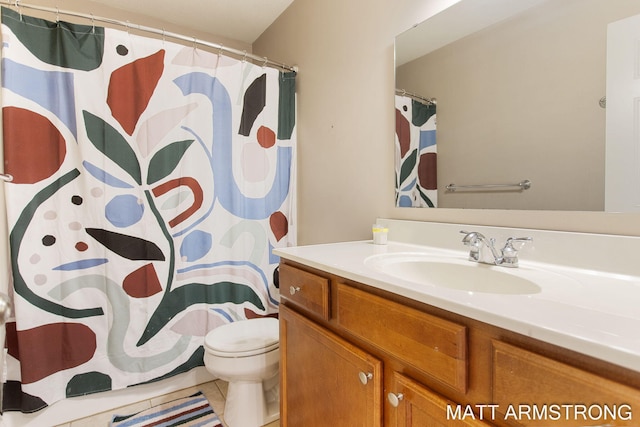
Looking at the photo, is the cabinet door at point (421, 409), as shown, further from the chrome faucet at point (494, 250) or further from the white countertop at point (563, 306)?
the chrome faucet at point (494, 250)

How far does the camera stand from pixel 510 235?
1045 millimetres

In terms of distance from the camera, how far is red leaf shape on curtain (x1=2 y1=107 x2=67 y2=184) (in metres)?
1.37

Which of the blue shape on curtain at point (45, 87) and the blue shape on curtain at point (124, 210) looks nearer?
the blue shape on curtain at point (45, 87)

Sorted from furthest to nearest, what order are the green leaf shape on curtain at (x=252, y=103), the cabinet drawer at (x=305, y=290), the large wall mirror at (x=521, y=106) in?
the green leaf shape on curtain at (x=252, y=103) → the cabinet drawer at (x=305, y=290) → the large wall mirror at (x=521, y=106)

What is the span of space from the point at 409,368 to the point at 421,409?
82mm

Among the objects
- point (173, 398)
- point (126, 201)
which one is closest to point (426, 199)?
point (126, 201)

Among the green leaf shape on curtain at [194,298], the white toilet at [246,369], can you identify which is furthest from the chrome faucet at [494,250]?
the green leaf shape on curtain at [194,298]

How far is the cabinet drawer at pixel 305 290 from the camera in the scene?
990mm

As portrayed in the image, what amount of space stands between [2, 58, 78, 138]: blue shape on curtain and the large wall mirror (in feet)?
4.97

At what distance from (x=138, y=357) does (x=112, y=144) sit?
1.10 m

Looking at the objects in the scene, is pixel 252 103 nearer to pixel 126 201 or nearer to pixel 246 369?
pixel 126 201

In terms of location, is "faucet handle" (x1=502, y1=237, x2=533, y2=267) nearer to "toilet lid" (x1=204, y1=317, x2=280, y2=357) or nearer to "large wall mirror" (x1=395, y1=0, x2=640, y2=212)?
"large wall mirror" (x1=395, y1=0, x2=640, y2=212)

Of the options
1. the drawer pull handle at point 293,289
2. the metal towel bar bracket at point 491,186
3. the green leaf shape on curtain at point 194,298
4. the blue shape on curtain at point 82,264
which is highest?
the metal towel bar bracket at point 491,186

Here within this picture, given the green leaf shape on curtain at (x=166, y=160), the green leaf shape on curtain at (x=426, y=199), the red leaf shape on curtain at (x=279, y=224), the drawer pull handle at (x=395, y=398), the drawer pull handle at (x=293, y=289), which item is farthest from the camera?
the red leaf shape on curtain at (x=279, y=224)
